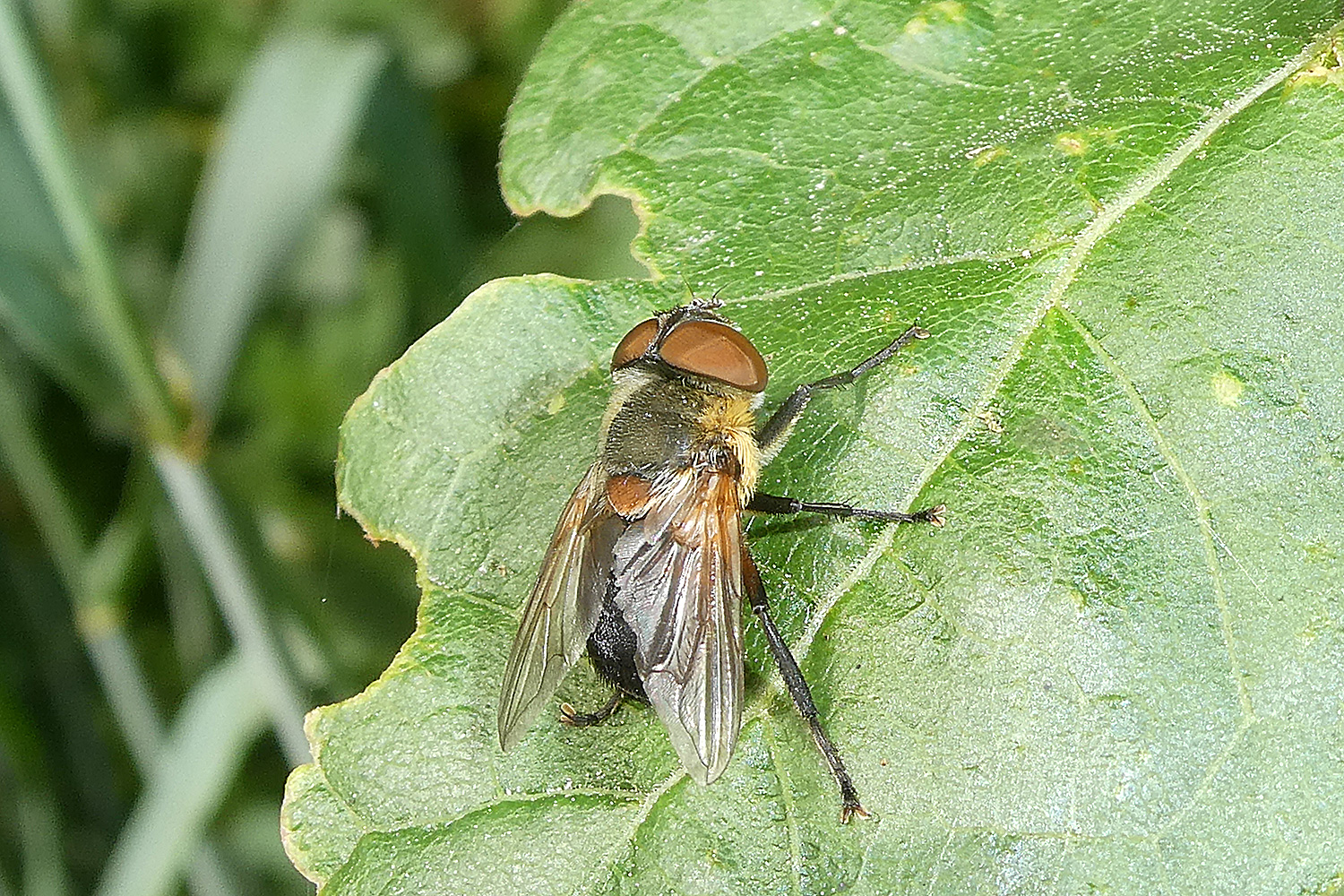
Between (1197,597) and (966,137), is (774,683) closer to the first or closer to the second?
(1197,597)

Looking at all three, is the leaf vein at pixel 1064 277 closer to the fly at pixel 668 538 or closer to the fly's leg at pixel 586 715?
the fly at pixel 668 538

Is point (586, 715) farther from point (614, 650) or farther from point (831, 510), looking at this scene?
point (831, 510)

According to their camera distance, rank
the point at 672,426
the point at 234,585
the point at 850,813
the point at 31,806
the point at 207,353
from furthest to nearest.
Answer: the point at 31,806, the point at 207,353, the point at 234,585, the point at 672,426, the point at 850,813

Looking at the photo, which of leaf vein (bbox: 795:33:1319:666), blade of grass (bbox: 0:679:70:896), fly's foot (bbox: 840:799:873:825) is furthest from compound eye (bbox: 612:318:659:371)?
blade of grass (bbox: 0:679:70:896)

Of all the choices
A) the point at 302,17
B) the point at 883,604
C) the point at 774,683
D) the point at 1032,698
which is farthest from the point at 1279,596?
the point at 302,17

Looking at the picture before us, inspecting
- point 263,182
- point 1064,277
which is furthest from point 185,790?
point 1064,277

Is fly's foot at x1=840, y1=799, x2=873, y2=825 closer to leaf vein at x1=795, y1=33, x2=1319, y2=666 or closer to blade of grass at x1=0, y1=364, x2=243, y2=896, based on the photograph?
leaf vein at x1=795, y1=33, x2=1319, y2=666
